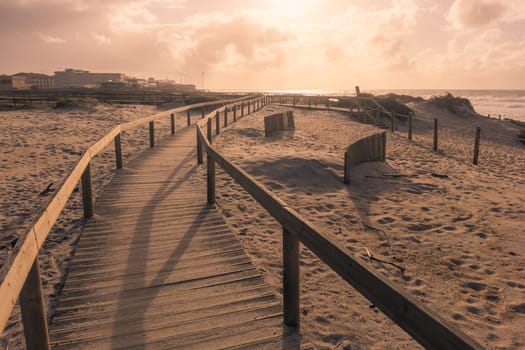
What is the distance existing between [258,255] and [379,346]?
6.82ft

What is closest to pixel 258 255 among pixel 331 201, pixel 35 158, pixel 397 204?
Answer: pixel 331 201

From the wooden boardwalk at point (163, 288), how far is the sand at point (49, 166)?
11.8 inches

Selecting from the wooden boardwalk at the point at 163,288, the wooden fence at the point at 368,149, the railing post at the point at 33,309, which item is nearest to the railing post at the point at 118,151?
the wooden boardwalk at the point at 163,288

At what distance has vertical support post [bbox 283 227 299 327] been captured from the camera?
3162 millimetres

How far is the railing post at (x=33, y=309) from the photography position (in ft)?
8.09

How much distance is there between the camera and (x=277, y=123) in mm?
17234

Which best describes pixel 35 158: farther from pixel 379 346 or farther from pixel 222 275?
pixel 379 346

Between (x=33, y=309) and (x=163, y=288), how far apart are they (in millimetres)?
1477

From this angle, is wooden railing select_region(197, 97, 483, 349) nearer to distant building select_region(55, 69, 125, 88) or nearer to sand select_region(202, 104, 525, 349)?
sand select_region(202, 104, 525, 349)

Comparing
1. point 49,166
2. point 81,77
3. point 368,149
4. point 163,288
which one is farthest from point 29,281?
point 81,77

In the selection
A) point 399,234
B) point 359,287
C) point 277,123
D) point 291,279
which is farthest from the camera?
point 277,123

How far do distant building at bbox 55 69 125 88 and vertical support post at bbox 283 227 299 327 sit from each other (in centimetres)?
16236

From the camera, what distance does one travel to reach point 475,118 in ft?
122

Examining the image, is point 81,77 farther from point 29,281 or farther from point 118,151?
point 29,281
